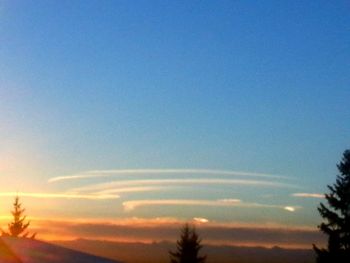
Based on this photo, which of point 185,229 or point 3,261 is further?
point 185,229

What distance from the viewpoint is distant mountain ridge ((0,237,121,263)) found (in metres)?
20.9

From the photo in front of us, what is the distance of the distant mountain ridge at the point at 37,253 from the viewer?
20.9m

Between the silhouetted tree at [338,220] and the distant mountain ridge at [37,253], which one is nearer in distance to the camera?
the distant mountain ridge at [37,253]

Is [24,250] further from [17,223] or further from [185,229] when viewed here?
[17,223]

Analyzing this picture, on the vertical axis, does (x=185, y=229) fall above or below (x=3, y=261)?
above

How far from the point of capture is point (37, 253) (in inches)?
867

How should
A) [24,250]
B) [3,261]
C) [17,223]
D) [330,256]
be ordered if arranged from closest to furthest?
1. [3,261]
2. [24,250]
3. [330,256]
4. [17,223]

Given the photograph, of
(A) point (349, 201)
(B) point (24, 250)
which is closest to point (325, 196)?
(A) point (349, 201)

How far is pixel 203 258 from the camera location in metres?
79.4

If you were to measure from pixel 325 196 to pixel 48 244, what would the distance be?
3879cm

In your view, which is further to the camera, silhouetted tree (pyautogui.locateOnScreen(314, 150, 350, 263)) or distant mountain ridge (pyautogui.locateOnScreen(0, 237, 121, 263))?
silhouetted tree (pyautogui.locateOnScreen(314, 150, 350, 263))

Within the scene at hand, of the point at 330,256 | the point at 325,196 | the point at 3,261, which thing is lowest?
the point at 3,261

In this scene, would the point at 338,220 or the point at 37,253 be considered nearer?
the point at 37,253

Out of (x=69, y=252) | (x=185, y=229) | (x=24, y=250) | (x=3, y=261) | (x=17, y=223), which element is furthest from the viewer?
(x=17, y=223)
